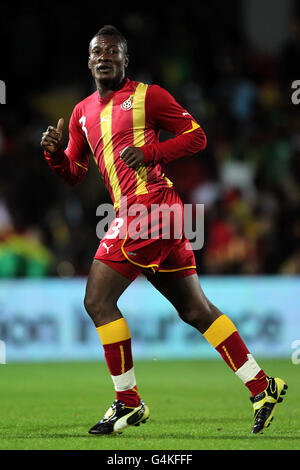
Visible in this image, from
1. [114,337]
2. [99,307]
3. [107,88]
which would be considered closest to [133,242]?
[99,307]

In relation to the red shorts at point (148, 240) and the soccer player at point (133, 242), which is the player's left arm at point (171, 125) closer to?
the soccer player at point (133, 242)

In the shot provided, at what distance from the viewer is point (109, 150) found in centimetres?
547

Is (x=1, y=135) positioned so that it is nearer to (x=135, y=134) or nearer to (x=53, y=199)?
(x=53, y=199)

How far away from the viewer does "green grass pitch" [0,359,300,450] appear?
196 inches

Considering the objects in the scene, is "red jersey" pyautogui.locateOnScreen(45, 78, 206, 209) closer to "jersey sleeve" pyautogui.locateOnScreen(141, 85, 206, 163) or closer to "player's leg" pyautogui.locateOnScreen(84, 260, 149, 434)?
"jersey sleeve" pyautogui.locateOnScreen(141, 85, 206, 163)

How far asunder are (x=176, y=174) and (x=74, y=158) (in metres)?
7.09

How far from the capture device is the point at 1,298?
34.7ft

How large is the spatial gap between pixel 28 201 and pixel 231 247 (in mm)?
2856

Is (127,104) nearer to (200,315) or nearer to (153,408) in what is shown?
(200,315)

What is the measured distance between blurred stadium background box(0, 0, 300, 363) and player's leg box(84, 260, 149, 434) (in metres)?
5.21

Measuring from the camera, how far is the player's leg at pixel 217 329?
5387 millimetres

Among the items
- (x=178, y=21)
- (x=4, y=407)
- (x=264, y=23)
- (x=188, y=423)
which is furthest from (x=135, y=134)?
(x=264, y=23)

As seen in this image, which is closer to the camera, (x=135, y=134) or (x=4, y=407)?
(x=135, y=134)

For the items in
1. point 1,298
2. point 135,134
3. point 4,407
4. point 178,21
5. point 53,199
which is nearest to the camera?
point 135,134
